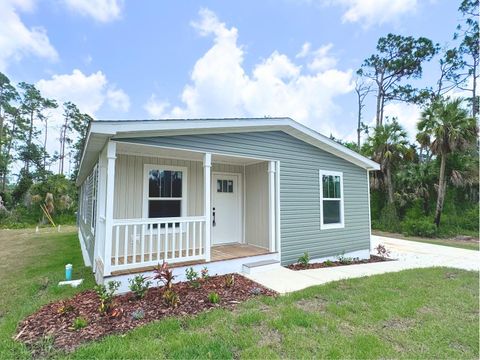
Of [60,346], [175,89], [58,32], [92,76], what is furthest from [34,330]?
[92,76]

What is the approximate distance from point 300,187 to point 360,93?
62.6 ft

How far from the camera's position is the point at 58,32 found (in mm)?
10258

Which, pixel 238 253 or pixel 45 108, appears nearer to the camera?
pixel 238 253

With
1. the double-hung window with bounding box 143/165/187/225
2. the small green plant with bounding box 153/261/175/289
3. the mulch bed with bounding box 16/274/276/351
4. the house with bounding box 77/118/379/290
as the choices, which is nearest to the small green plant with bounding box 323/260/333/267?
the house with bounding box 77/118/379/290

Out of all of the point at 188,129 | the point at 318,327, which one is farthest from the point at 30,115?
the point at 318,327

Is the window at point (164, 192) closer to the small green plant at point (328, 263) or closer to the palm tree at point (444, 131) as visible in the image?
the small green plant at point (328, 263)

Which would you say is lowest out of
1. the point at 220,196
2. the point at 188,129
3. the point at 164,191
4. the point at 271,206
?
the point at 271,206

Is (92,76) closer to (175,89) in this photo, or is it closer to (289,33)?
(175,89)

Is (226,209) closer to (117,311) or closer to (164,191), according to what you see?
(164,191)

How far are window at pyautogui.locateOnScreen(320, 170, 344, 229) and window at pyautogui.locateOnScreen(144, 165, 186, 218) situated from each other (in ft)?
12.3

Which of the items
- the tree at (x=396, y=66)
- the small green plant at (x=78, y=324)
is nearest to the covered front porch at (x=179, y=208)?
the small green plant at (x=78, y=324)

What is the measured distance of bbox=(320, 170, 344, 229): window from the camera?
734 cm

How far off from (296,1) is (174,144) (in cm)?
839

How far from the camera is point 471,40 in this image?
57.7ft
